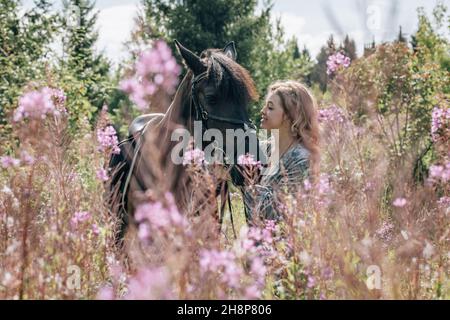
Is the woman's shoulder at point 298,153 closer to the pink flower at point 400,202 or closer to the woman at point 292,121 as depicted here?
the woman at point 292,121

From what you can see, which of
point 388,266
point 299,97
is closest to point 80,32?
point 299,97

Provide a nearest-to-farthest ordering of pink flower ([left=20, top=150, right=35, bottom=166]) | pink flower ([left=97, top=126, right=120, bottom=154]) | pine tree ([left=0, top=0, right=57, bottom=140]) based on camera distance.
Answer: pink flower ([left=20, top=150, right=35, bottom=166])
pink flower ([left=97, top=126, right=120, bottom=154])
pine tree ([left=0, top=0, right=57, bottom=140])

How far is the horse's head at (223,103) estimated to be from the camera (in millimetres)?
4258

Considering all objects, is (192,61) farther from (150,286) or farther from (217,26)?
(217,26)

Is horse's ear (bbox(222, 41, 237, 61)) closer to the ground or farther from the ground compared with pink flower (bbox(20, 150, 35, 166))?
farther from the ground

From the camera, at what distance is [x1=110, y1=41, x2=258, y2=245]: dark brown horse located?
14.5ft

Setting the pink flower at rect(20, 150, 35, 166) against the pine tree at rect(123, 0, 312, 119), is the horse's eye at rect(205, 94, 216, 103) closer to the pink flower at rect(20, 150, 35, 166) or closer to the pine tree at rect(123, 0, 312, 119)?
the pink flower at rect(20, 150, 35, 166)

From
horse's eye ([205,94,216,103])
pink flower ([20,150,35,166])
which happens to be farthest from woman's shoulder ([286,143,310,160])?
pink flower ([20,150,35,166])

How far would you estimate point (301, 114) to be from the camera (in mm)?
4539

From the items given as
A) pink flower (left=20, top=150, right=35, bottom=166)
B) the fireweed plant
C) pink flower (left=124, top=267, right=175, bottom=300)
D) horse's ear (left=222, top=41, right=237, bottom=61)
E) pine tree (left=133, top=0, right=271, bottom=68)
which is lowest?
pink flower (left=124, top=267, right=175, bottom=300)

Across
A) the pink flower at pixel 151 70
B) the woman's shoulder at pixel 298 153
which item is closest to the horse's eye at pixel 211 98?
the woman's shoulder at pixel 298 153

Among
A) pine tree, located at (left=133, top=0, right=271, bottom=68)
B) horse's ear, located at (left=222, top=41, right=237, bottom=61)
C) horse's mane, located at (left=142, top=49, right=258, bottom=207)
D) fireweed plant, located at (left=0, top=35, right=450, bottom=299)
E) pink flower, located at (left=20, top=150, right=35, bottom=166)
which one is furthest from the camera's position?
pine tree, located at (left=133, top=0, right=271, bottom=68)

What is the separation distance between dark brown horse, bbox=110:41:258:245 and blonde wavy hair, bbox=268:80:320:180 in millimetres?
248

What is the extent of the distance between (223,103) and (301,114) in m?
0.58
